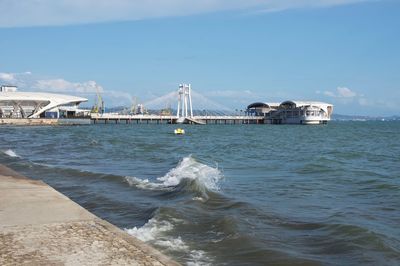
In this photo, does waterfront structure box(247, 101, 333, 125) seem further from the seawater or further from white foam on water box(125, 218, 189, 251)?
white foam on water box(125, 218, 189, 251)

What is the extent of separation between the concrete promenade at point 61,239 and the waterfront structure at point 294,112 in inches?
5175

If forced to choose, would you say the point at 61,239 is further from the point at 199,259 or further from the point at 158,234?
the point at 158,234

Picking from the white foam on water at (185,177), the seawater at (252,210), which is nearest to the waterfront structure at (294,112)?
the seawater at (252,210)

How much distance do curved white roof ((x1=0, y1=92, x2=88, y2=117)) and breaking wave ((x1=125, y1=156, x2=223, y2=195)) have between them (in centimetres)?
10368

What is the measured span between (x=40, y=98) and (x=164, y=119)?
1465 inches

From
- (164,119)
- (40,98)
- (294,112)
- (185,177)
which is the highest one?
(40,98)

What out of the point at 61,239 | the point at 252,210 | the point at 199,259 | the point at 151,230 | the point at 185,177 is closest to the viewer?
the point at 61,239

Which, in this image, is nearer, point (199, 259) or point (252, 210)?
point (199, 259)

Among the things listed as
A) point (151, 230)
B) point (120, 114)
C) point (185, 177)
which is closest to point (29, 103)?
point (120, 114)

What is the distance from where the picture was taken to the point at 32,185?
424 inches

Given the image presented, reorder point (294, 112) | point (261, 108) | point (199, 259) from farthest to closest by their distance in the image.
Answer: point (261, 108) < point (294, 112) < point (199, 259)

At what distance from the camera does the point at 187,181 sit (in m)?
15.4

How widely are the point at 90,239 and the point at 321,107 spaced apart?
141903 mm

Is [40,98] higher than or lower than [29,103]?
higher
